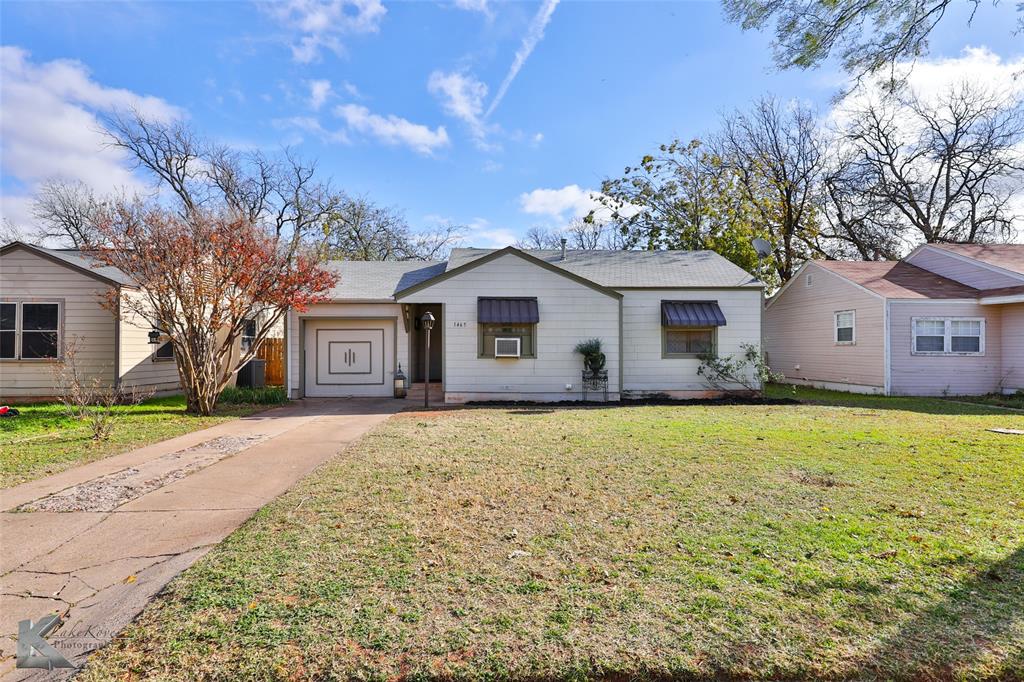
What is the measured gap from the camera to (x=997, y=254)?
15883 millimetres

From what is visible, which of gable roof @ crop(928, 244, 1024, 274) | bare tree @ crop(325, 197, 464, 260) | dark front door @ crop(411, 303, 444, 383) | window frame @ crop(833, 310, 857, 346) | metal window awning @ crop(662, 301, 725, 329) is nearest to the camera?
metal window awning @ crop(662, 301, 725, 329)

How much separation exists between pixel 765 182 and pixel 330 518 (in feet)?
85.4

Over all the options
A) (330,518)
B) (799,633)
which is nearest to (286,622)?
(330,518)

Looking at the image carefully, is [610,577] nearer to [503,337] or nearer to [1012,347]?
[503,337]

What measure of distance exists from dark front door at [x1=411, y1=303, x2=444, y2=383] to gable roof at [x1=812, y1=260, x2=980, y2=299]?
1314cm

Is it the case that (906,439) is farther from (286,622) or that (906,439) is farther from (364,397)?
(364,397)

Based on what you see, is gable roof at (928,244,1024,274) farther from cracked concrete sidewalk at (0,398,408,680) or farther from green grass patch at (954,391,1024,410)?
cracked concrete sidewalk at (0,398,408,680)

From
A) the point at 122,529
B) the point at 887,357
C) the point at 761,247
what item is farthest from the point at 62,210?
the point at 887,357

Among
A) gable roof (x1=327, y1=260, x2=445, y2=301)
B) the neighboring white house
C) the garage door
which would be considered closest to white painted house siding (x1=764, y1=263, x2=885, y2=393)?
gable roof (x1=327, y1=260, x2=445, y2=301)

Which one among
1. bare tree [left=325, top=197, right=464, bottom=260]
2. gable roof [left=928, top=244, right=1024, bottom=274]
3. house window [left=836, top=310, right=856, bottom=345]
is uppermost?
bare tree [left=325, top=197, right=464, bottom=260]

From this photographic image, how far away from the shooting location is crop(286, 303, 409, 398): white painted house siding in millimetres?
13188

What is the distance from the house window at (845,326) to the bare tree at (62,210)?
35956mm

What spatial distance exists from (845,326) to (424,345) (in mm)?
13620

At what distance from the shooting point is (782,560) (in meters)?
3.35
